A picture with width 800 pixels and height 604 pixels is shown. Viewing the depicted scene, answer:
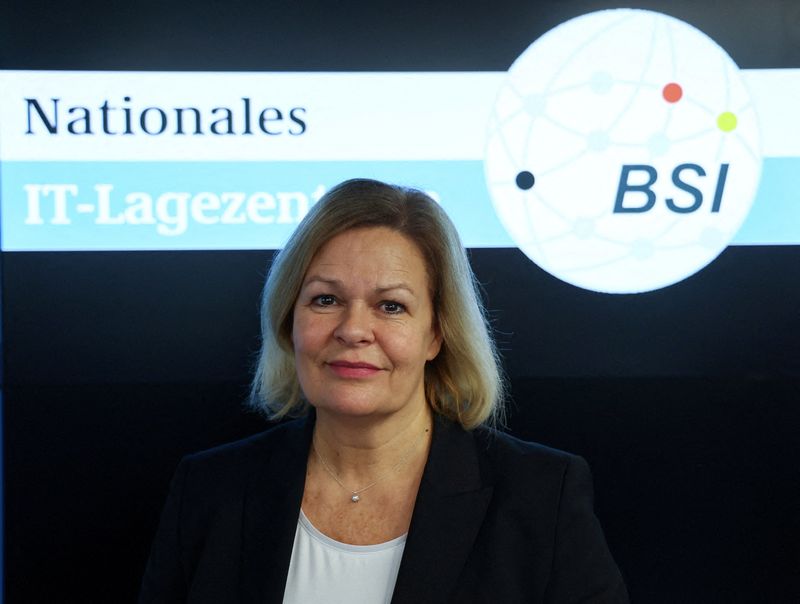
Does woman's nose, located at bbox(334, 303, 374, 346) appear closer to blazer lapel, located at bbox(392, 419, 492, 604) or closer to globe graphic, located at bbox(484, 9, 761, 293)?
blazer lapel, located at bbox(392, 419, 492, 604)

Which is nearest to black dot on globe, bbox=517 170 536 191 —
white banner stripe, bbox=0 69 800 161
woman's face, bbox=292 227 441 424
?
white banner stripe, bbox=0 69 800 161

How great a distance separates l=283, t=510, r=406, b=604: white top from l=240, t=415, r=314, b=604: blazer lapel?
0.12 ft

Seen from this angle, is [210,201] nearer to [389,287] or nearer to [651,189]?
[389,287]

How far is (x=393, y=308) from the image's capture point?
1.90 m

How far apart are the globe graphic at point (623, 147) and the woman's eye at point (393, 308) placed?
837 mm

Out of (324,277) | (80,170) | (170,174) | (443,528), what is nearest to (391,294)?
(324,277)

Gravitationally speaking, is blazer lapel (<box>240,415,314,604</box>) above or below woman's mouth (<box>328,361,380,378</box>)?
below

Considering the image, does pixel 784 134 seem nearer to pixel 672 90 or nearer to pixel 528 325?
pixel 672 90

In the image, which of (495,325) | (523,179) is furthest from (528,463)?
(523,179)

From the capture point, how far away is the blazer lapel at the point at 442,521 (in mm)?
1789

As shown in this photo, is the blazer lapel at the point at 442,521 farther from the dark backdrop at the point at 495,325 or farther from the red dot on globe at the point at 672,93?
the red dot on globe at the point at 672,93

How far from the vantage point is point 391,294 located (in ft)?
6.14

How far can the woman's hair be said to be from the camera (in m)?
1.92

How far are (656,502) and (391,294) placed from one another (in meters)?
1.28
